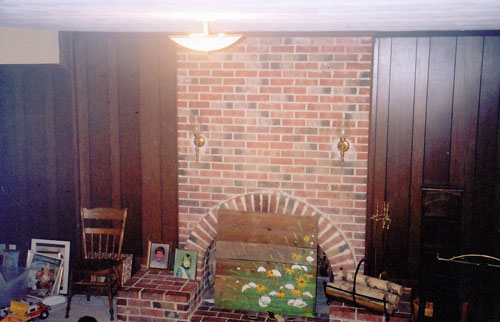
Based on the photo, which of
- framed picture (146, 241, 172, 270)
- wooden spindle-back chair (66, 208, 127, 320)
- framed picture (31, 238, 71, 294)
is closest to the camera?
wooden spindle-back chair (66, 208, 127, 320)

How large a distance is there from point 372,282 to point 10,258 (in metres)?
3.81

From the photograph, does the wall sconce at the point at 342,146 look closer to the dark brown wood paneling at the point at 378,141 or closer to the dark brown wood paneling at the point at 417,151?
the dark brown wood paneling at the point at 378,141

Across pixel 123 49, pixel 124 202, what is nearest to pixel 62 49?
pixel 123 49

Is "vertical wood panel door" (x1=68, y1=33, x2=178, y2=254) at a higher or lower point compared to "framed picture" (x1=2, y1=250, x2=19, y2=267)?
higher

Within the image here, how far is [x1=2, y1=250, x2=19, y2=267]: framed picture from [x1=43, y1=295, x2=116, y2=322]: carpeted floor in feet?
2.67

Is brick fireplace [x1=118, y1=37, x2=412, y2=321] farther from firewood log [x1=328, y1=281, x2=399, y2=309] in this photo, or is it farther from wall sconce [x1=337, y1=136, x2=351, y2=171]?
firewood log [x1=328, y1=281, x2=399, y2=309]

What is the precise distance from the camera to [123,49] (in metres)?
4.39

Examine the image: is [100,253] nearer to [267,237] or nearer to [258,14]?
[267,237]

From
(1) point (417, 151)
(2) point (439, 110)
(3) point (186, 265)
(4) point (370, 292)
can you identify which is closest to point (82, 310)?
(3) point (186, 265)

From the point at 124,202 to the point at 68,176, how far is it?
0.68 meters

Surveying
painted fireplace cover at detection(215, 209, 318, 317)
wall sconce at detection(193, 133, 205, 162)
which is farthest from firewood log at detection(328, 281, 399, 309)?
wall sconce at detection(193, 133, 205, 162)

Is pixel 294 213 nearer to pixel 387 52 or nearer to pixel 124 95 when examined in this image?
pixel 387 52

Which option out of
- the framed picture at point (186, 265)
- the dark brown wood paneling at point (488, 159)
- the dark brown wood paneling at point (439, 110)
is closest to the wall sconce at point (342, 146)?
the dark brown wood paneling at point (439, 110)

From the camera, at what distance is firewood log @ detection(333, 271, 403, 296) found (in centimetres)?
373
